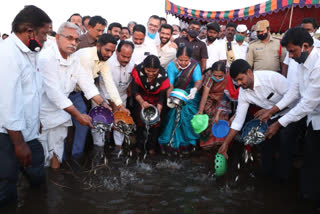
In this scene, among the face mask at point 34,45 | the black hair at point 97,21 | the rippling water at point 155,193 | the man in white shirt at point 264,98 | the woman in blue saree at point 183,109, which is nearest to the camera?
the face mask at point 34,45

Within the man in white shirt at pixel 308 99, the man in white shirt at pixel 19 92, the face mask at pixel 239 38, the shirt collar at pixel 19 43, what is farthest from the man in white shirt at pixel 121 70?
the face mask at pixel 239 38

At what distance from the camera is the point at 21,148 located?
83.6 inches

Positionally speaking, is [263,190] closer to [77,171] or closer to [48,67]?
[77,171]

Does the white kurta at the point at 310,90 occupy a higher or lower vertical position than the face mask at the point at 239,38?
A: lower

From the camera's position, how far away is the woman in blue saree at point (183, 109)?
455 centimetres

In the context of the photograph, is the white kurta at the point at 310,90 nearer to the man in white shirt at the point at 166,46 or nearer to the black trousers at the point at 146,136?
the black trousers at the point at 146,136

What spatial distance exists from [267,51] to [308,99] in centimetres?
250

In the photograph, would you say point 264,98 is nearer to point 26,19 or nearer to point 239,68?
point 239,68

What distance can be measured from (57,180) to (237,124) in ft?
7.98

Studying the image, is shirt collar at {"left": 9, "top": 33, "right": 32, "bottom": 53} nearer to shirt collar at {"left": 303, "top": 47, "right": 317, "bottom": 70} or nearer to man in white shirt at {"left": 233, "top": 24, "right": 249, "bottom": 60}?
shirt collar at {"left": 303, "top": 47, "right": 317, "bottom": 70}

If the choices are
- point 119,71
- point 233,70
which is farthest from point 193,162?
point 119,71

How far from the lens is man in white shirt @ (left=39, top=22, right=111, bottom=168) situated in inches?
126

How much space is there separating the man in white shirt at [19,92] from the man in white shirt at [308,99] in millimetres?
2504

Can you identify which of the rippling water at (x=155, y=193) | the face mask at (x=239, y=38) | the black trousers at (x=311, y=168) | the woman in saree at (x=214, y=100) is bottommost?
the rippling water at (x=155, y=193)
